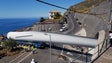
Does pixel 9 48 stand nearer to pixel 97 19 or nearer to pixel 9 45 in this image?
pixel 9 45

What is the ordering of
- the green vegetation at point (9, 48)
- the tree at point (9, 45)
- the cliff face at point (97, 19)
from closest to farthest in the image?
the green vegetation at point (9, 48) → the tree at point (9, 45) → the cliff face at point (97, 19)

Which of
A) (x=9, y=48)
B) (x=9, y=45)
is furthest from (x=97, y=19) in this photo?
(x=9, y=48)

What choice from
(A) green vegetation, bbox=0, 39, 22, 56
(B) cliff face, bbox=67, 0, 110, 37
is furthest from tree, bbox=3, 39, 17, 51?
(B) cliff face, bbox=67, 0, 110, 37

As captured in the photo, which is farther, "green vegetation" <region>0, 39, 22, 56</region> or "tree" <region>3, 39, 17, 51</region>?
"tree" <region>3, 39, 17, 51</region>

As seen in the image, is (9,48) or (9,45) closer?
(9,48)

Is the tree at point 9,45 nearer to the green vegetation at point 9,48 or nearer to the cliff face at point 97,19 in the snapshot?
the green vegetation at point 9,48

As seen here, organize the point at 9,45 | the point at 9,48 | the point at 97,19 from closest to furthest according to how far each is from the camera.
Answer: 1. the point at 9,48
2. the point at 9,45
3. the point at 97,19

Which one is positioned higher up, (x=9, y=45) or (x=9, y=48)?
(x=9, y=45)

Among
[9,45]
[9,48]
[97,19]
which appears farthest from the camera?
[97,19]

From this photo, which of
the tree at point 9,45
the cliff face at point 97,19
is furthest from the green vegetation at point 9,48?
the cliff face at point 97,19

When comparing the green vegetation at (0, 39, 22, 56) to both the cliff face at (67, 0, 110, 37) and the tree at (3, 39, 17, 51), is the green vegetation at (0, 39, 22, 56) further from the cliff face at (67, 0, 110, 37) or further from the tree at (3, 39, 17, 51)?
the cliff face at (67, 0, 110, 37)

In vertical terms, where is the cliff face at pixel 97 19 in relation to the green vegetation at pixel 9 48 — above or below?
above

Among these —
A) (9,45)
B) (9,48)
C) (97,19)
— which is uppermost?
(97,19)

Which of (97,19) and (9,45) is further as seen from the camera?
(97,19)
